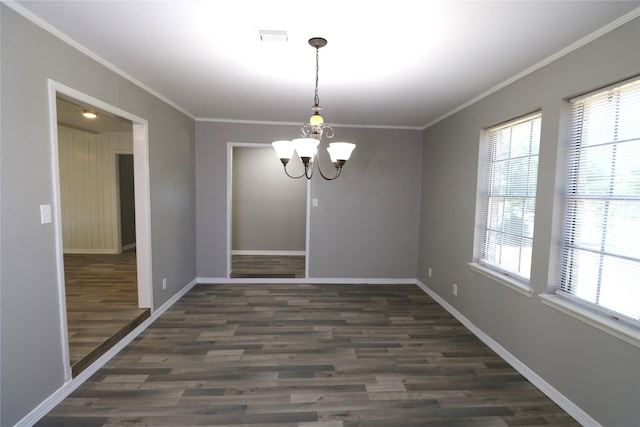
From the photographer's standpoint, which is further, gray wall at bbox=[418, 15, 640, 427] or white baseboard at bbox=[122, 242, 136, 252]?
white baseboard at bbox=[122, 242, 136, 252]

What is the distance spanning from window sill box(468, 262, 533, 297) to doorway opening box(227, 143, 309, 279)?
12.6 feet

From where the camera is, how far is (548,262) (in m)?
2.19

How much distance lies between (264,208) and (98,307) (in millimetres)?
3629

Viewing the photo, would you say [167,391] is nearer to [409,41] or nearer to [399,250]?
[409,41]

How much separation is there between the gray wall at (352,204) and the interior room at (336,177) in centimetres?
47

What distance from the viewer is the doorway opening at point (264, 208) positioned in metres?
6.30

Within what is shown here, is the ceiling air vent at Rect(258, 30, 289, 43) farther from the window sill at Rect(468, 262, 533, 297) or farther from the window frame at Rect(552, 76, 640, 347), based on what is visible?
the window sill at Rect(468, 262, 533, 297)

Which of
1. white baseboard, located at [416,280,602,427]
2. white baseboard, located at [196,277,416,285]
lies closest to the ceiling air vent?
white baseboard, located at [416,280,602,427]

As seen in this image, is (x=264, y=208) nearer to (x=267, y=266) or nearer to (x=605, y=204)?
(x=267, y=266)

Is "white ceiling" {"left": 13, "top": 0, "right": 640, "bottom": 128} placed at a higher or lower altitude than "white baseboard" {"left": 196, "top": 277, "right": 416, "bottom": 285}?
higher

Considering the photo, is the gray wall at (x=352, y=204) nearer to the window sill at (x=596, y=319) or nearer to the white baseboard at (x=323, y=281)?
the white baseboard at (x=323, y=281)

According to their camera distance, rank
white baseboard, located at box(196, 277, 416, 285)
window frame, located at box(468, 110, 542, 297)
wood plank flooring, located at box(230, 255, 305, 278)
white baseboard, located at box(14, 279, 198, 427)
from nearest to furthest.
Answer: white baseboard, located at box(14, 279, 198, 427) → window frame, located at box(468, 110, 542, 297) → white baseboard, located at box(196, 277, 416, 285) → wood plank flooring, located at box(230, 255, 305, 278)

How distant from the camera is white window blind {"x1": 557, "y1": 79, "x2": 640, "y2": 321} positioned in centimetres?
170

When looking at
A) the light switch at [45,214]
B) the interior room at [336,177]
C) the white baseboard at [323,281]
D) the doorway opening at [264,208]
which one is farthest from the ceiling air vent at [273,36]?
the doorway opening at [264,208]
